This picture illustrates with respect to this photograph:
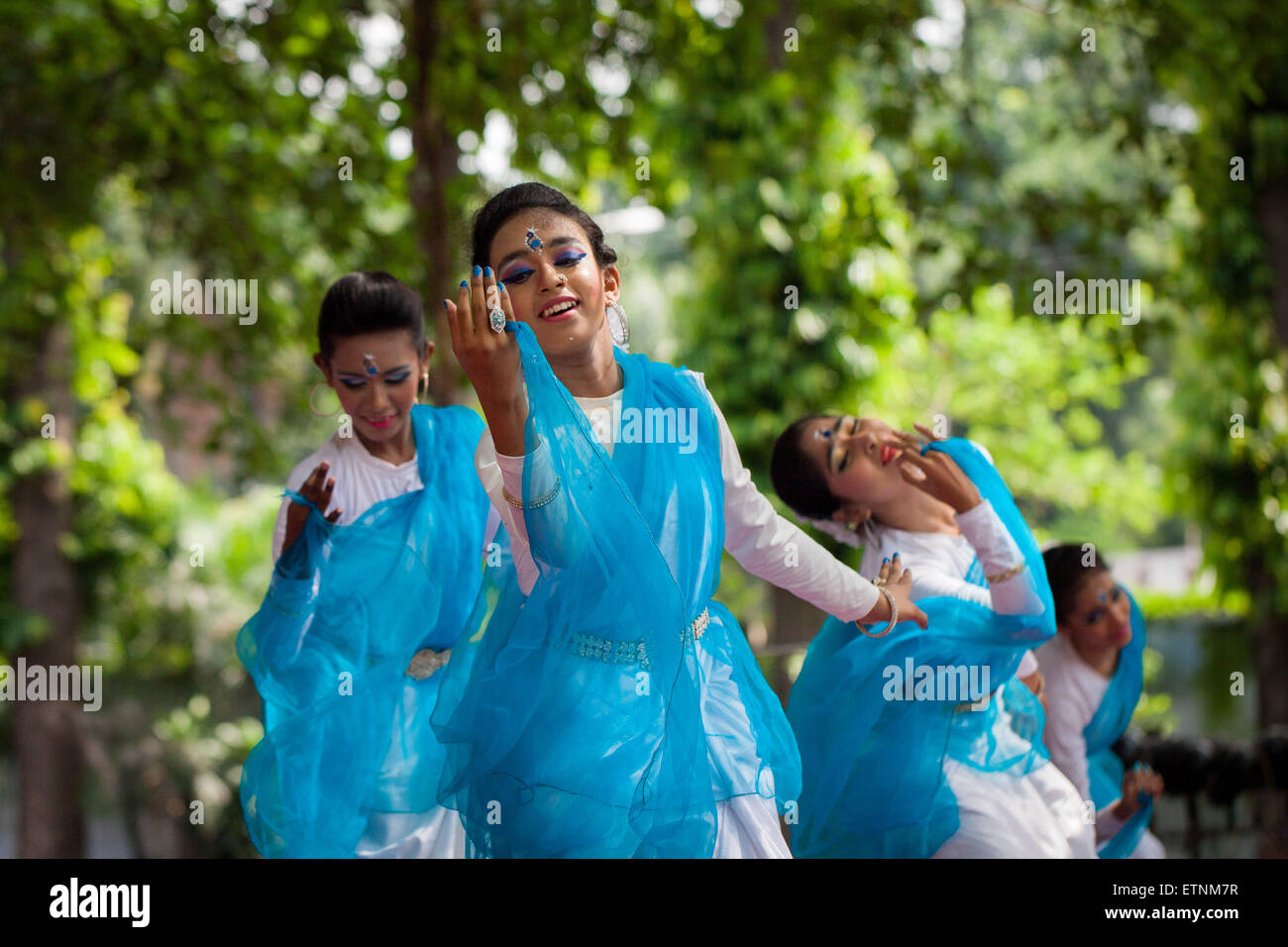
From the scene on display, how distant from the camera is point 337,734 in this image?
318cm

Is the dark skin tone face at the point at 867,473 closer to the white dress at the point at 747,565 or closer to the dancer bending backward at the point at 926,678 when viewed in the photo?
the dancer bending backward at the point at 926,678

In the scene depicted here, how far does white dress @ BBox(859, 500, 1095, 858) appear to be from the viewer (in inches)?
121

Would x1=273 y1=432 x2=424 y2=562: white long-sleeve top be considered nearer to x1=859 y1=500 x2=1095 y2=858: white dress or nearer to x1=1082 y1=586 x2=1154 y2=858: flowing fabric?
x1=859 y1=500 x2=1095 y2=858: white dress

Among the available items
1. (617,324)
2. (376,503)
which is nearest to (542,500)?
(617,324)

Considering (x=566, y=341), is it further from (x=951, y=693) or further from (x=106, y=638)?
(x=106, y=638)

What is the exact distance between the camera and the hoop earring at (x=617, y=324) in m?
2.75

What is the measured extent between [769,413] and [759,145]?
1.59 meters

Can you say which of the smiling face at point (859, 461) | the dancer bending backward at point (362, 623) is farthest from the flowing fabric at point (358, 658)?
the smiling face at point (859, 461)

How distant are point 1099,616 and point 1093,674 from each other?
19 centimetres

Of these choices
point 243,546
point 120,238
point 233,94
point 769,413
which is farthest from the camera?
point 120,238

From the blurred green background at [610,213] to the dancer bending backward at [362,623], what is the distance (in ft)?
3.30

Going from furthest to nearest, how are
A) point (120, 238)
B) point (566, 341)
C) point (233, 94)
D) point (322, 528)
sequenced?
point (120, 238), point (233, 94), point (322, 528), point (566, 341)

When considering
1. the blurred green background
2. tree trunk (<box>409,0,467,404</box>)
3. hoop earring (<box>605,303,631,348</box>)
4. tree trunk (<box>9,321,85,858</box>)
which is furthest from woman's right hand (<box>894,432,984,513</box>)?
tree trunk (<box>9,321,85,858</box>)
